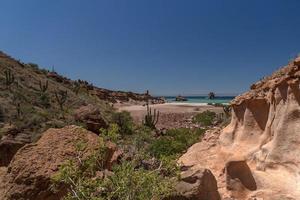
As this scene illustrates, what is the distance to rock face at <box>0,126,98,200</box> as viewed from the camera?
675cm

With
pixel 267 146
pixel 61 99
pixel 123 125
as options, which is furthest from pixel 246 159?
pixel 61 99

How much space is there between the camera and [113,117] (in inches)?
1216

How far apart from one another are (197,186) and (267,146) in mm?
2160

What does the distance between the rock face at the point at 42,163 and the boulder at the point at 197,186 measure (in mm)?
1774

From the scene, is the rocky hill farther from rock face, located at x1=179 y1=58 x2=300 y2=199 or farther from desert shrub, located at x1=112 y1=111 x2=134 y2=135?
rock face, located at x1=179 y1=58 x2=300 y2=199

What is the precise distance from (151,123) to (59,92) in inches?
392

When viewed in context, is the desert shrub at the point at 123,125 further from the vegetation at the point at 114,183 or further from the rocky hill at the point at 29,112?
the vegetation at the point at 114,183

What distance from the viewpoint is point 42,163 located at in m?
7.00

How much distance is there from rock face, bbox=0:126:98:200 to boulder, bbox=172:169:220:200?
1.77 metres

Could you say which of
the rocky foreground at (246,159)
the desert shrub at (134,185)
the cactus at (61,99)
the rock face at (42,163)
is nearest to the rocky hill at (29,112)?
the cactus at (61,99)

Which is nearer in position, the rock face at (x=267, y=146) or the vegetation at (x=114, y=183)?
the vegetation at (x=114, y=183)

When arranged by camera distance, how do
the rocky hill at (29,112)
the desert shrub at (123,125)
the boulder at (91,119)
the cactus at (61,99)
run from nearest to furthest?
Answer: the rocky hill at (29,112) < the boulder at (91,119) < the desert shrub at (123,125) < the cactus at (61,99)

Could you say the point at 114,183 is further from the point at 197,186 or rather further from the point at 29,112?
the point at 29,112

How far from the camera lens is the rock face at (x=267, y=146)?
718 cm
